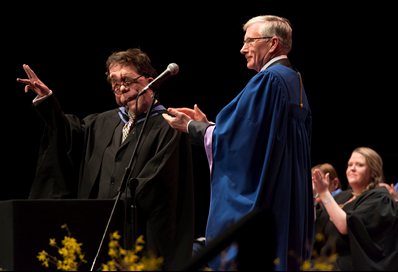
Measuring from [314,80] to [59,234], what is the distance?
558cm

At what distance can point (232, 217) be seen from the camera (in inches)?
142

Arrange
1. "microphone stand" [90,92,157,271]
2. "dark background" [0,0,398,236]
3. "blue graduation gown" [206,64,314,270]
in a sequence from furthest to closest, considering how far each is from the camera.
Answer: "dark background" [0,0,398,236], "microphone stand" [90,92,157,271], "blue graduation gown" [206,64,314,270]

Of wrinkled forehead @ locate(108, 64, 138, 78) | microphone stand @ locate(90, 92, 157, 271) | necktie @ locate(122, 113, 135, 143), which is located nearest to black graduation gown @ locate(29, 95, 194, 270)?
necktie @ locate(122, 113, 135, 143)

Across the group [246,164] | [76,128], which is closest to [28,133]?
[76,128]

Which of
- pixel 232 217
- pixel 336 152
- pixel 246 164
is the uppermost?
pixel 246 164

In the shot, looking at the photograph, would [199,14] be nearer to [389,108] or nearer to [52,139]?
[389,108]

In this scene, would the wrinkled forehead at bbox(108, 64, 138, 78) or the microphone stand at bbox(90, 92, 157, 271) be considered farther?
the wrinkled forehead at bbox(108, 64, 138, 78)

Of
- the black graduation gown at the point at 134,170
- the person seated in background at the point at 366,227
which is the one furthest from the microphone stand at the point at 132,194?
the person seated in background at the point at 366,227

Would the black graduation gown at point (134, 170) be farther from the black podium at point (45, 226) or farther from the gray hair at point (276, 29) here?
the gray hair at point (276, 29)

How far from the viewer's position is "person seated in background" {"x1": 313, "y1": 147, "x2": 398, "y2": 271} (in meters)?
5.87

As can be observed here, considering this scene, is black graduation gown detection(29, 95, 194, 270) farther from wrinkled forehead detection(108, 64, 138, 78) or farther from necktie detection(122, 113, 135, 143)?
wrinkled forehead detection(108, 64, 138, 78)

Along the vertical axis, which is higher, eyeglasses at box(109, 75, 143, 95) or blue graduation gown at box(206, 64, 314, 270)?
eyeglasses at box(109, 75, 143, 95)

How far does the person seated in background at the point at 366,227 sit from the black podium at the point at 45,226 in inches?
96.0

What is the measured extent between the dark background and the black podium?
3.77 metres
